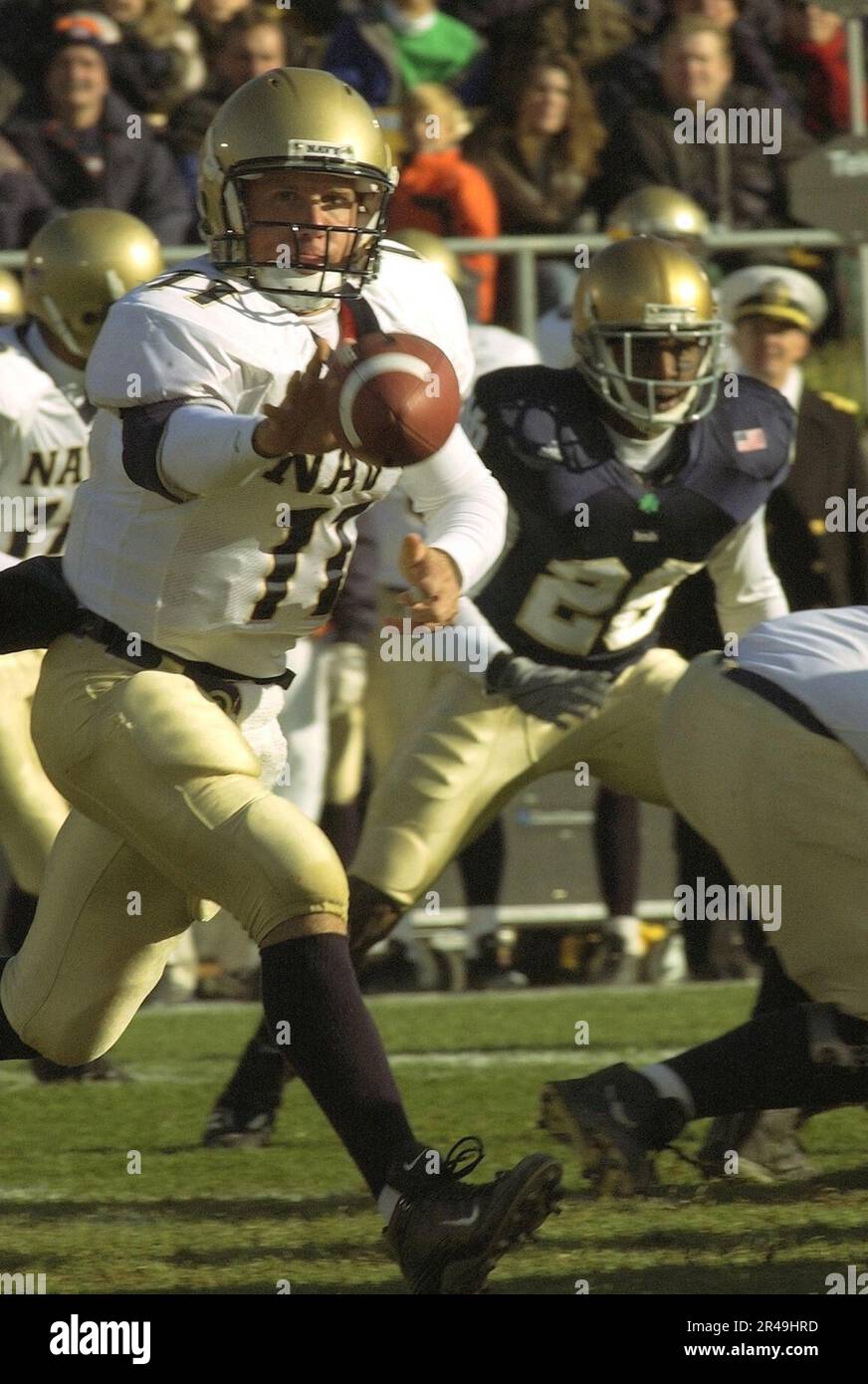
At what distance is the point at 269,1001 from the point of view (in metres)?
3.08

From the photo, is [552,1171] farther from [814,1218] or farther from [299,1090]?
[299,1090]

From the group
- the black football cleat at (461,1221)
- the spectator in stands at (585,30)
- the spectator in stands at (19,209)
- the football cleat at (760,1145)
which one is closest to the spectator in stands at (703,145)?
the spectator in stands at (585,30)

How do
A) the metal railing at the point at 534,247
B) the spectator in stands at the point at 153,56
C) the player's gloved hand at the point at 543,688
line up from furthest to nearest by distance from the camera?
the spectator in stands at the point at 153,56
the metal railing at the point at 534,247
the player's gloved hand at the point at 543,688

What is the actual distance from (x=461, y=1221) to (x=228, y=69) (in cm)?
543

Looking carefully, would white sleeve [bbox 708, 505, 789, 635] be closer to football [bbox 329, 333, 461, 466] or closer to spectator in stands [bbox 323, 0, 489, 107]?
football [bbox 329, 333, 461, 466]

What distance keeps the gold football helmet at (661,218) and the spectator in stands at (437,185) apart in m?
0.62

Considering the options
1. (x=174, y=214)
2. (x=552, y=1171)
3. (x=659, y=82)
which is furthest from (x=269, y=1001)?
(x=659, y=82)

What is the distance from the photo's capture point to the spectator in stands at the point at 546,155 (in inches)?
295

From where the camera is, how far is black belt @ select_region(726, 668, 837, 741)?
3.28m

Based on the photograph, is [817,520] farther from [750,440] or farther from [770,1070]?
[770,1070]

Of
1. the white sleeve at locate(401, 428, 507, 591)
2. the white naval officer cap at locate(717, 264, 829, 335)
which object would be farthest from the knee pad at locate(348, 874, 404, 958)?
the white naval officer cap at locate(717, 264, 829, 335)

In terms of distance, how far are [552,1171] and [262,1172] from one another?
1309mm

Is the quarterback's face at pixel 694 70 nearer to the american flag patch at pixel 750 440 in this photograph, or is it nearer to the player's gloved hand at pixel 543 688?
the american flag patch at pixel 750 440

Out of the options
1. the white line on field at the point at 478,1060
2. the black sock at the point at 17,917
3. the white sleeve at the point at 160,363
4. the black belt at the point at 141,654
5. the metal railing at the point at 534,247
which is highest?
the metal railing at the point at 534,247
